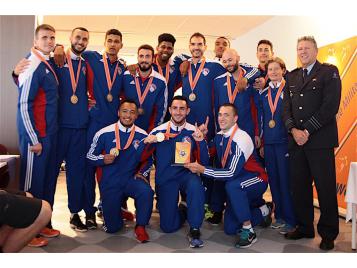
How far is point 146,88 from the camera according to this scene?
4.02 meters

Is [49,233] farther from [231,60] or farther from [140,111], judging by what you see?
[231,60]

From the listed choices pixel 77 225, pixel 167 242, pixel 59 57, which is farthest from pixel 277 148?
pixel 59 57

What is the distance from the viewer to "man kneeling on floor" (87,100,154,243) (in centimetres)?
369

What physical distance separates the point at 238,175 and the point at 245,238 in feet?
1.88

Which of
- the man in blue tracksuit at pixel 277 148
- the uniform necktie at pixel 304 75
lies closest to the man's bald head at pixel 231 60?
the man in blue tracksuit at pixel 277 148

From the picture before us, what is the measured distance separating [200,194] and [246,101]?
45.8 inches

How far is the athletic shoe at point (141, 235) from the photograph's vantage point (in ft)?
11.4

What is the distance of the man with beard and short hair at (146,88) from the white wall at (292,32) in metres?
2.40

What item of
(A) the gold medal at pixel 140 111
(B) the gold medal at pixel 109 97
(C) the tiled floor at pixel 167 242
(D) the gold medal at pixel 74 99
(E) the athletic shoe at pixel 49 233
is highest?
(B) the gold medal at pixel 109 97

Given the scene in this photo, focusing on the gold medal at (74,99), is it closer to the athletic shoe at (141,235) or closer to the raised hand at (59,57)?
the raised hand at (59,57)

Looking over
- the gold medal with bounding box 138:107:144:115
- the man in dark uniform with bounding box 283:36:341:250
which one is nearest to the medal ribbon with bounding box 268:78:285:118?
the man in dark uniform with bounding box 283:36:341:250

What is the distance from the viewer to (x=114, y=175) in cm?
371

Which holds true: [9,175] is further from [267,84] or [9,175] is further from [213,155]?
[267,84]
